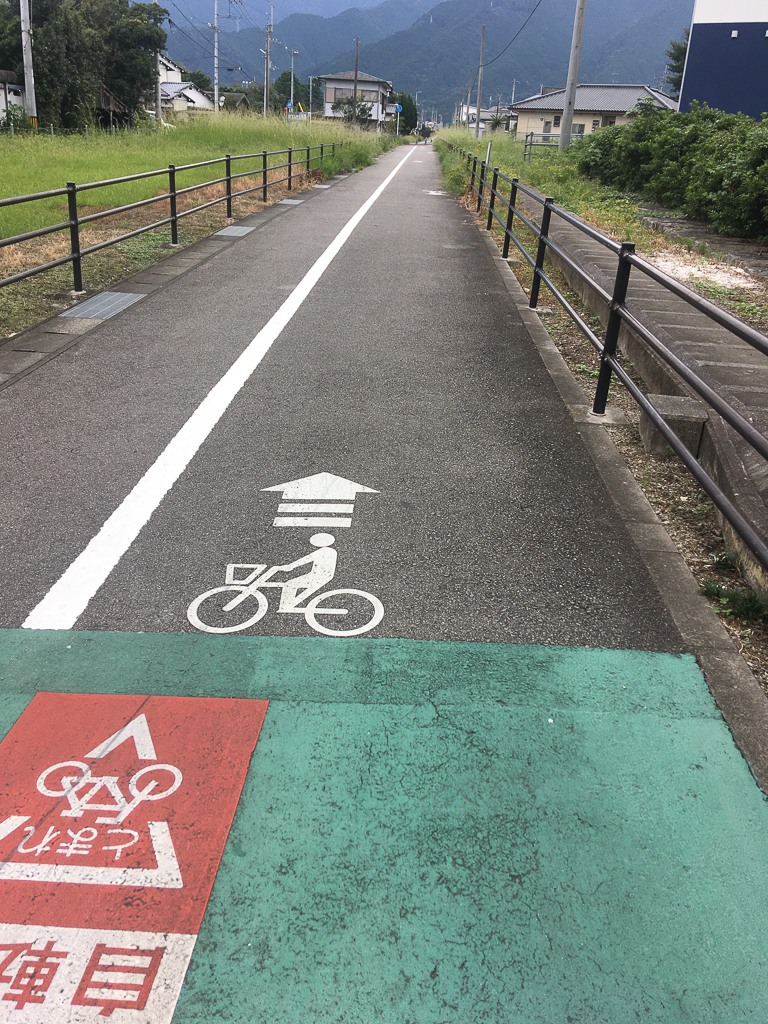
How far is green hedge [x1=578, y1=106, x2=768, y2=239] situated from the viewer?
34.3 feet

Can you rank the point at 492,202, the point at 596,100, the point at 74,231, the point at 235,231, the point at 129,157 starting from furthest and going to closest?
the point at 596,100 < the point at 129,157 < the point at 492,202 < the point at 235,231 < the point at 74,231

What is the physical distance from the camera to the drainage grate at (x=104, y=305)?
7.06 m

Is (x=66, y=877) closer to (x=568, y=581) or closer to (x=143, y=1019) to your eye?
(x=143, y=1019)

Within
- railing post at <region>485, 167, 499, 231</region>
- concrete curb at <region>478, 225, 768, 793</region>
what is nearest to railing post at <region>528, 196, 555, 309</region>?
concrete curb at <region>478, 225, 768, 793</region>

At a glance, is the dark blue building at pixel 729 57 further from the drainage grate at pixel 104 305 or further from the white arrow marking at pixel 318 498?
the white arrow marking at pixel 318 498

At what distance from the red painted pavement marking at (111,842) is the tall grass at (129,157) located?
29.9 feet

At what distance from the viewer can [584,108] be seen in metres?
76.0

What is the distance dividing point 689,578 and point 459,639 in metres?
1.13

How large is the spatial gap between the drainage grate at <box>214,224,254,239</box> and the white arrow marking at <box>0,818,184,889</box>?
1084 centimetres

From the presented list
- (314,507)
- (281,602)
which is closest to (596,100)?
(314,507)

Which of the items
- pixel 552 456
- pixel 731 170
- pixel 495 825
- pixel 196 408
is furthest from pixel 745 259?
pixel 495 825

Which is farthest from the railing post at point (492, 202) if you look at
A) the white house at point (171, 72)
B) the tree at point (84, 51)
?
the white house at point (171, 72)

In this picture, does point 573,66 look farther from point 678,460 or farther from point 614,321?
point 678,460

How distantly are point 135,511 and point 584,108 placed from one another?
84711 mm
